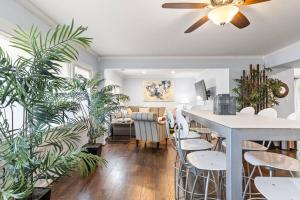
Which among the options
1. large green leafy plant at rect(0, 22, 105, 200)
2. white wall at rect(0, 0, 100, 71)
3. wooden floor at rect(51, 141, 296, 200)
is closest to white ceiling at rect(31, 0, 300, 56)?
A: white wall at rect(0, 0, 100, 71)

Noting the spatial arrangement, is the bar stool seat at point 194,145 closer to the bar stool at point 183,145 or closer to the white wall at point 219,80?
the bar stool at point 183,145

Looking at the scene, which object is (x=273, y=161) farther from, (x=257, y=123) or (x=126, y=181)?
(x=126, y=181)

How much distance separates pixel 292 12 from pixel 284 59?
1.97m

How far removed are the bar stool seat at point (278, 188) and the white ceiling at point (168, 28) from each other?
6.52 ft

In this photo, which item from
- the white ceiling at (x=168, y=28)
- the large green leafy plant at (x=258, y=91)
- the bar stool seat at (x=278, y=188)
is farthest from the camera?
the large green leafy plant at (x=258, y=91)

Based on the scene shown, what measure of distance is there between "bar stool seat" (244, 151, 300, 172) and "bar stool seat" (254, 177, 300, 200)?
1.13 ft

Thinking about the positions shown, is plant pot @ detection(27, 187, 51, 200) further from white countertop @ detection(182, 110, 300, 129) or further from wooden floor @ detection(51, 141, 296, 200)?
white countertop @ detection(182, 110, 300, 129)

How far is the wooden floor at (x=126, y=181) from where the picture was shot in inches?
91.7

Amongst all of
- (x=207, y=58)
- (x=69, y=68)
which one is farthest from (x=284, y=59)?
(x=69, y=68)

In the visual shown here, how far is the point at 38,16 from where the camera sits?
8.27 feet

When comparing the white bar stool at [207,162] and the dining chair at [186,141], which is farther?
the dining chair at [186,141]

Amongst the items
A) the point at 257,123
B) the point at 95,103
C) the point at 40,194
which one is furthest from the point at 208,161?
the point at 95,103

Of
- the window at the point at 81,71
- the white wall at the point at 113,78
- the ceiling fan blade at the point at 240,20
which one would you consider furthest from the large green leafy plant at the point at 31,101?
the white wall at the point at 113,78

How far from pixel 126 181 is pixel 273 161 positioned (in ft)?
6.27
